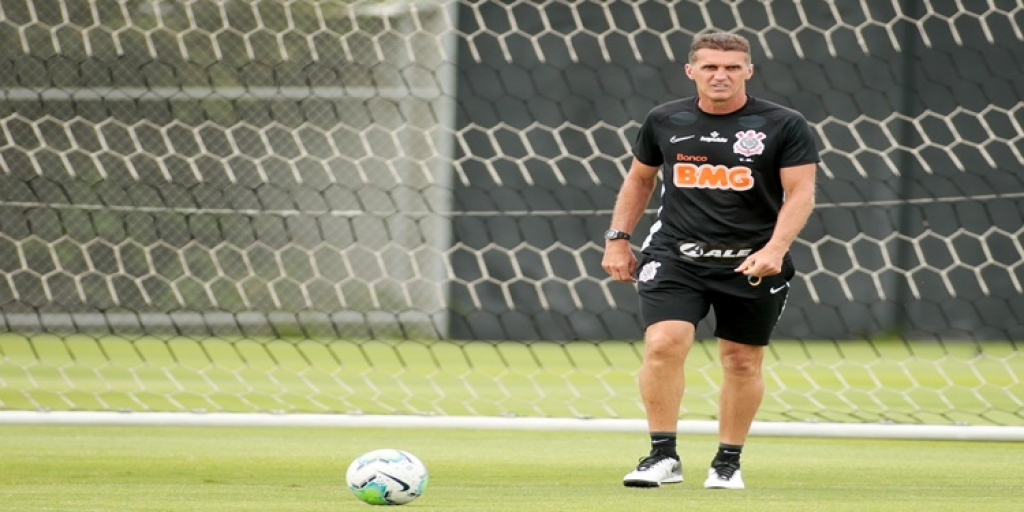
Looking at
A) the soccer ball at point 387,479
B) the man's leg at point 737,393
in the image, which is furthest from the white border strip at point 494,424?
the soccer ball at point 387,479

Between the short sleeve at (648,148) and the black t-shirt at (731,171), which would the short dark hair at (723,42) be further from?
the short sleeve at (648,148)

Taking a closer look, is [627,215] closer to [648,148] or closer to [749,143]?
[648,148]

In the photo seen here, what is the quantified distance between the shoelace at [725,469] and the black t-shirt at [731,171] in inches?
24.0

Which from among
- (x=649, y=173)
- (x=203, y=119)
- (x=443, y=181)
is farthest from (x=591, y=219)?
(x=649, y=173)

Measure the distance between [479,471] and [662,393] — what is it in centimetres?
77

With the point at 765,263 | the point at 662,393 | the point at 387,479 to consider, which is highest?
the point at 765,263

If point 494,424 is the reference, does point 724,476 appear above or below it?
below

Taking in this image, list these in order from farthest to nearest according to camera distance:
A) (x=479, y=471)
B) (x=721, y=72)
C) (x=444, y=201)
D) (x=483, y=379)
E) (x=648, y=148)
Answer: (x=444, y=201), (x=483, y=379), (x=479, y=471), (x=648, y=148), (x=721, y=72)

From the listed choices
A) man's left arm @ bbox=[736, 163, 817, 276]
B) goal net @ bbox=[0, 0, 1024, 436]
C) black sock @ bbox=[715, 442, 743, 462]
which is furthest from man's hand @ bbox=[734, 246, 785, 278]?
goal net @ bbox=[0, 0, 1024, 436]

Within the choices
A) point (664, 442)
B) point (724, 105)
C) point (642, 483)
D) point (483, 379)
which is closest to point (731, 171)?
point (724, 105)

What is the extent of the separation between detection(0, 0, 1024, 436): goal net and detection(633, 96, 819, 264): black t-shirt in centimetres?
351

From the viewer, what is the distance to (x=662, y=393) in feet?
14.8

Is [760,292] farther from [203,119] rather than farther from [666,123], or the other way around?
[203,119]

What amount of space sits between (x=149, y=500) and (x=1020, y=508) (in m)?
2.31
